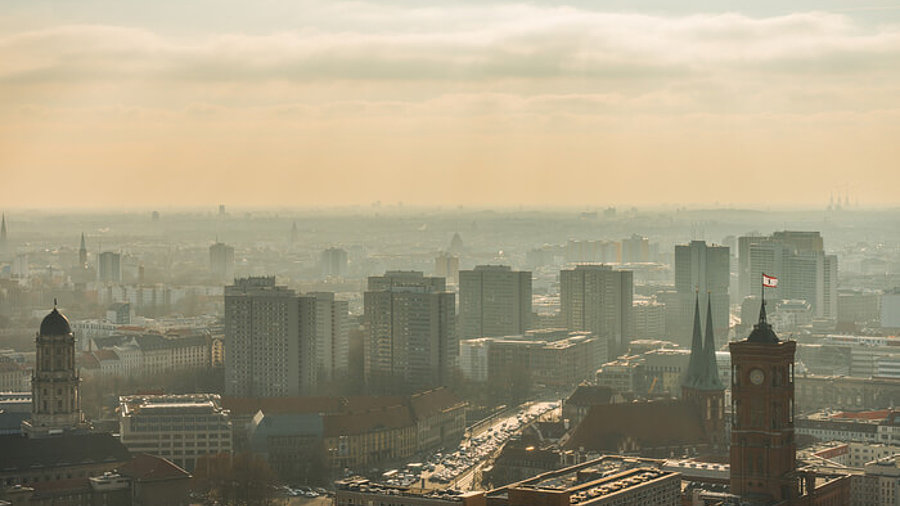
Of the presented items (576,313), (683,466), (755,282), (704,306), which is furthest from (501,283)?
(683,466)

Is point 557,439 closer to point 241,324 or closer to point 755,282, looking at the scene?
point 241,324

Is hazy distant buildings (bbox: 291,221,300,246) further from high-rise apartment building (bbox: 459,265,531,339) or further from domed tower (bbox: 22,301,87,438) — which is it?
domed tower (bbox: 22,301,87,438)

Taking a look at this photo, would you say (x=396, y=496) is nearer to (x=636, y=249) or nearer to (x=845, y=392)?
(x=845, y=392)

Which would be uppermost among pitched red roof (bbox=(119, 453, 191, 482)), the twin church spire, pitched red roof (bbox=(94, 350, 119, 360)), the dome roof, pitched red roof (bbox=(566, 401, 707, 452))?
the dome roof

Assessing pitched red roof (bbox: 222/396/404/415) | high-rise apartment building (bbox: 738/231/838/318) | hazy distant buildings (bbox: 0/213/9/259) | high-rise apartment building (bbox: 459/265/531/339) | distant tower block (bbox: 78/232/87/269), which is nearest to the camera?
pitched red roof (bbox: 222/396/404/415)

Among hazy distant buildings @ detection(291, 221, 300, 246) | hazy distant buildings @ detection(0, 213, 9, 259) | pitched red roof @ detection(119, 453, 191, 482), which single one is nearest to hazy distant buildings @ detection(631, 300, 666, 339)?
hazy distant buildings @ detection(0, 213, 9, 259)

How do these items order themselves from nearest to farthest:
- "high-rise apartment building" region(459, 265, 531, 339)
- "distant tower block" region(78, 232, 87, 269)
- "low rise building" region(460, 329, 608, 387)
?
"low rise building" region(460, 329, 608, 387) → "high-rise apartment building" region(459, 265, 531, 339) → "distant tower block" region(78, 232, 87, 269)
